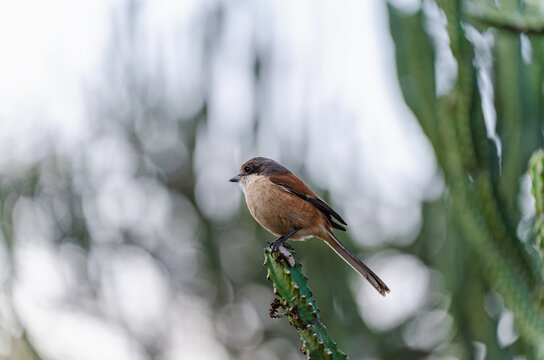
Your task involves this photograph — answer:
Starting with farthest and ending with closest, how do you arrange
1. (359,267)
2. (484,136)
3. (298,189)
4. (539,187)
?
(298,189)
(359,267)
(484,136)
(539,187)

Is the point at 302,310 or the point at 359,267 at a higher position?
the point at 302,310

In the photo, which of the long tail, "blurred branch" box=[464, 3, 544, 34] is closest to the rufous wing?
the long tail

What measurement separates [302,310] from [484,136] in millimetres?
1304

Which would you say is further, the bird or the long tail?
the bird

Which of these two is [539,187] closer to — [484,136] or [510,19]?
[484,136]

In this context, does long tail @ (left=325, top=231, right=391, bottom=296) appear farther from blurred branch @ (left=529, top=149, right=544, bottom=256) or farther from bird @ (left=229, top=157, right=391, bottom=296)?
blurred branch @ (left=529, top=149, right=544, bottom=256)

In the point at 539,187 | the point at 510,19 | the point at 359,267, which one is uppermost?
the point at 510,19

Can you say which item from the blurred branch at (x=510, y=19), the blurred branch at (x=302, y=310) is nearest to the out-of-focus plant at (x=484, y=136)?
the blurred branch at (x=510, y=19)

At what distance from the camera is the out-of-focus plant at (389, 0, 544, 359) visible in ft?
9.65

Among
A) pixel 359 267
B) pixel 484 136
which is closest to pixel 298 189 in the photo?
pixel 359 267

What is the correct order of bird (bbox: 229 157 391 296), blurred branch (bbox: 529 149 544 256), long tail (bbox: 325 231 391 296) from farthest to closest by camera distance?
bird (bbox: 229 157 391 296), long tail (bbox: 325 231 391 296), blurred branch (bbox: 529 149 544 256)

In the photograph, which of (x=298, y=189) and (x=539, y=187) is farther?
(x=298, y=189)

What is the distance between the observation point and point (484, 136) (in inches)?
122

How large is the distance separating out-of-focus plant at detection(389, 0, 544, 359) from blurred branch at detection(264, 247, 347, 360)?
0.86 metres
